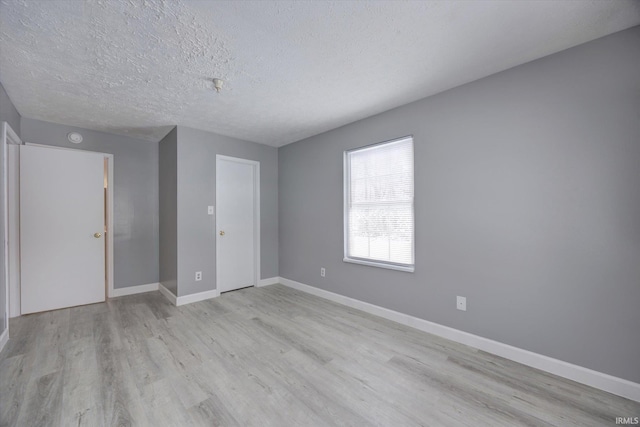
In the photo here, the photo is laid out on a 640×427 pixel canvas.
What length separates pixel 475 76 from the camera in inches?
90.3

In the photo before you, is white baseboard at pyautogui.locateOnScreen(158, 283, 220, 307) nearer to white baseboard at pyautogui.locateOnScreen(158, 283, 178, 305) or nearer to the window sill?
white baseboard at pyautogui.locateOnScreen(158, 283, 178, 305)

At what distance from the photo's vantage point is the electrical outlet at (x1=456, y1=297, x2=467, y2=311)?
2424 millimetres

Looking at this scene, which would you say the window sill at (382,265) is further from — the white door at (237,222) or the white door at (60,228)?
the white door at (60,228)

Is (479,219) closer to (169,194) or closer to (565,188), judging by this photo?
(565,188)

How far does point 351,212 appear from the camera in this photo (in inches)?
140

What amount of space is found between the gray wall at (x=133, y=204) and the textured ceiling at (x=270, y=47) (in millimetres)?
978

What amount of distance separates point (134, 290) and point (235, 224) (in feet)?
6.03

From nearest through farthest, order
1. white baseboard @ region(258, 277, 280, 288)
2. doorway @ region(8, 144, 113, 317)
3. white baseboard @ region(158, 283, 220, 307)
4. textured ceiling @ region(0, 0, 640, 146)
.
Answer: textured ceiling @ region(0, 0, 640, 146) → doorway @ region(8, 144, 113, 317) → white baseboard @ region(158, 283, 220, 307) → white baseboard @ region(258, 277, 280, 288)

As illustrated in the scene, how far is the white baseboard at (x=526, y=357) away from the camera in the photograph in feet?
5.68

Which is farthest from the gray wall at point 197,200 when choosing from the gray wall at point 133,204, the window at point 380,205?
the window at point 380,205

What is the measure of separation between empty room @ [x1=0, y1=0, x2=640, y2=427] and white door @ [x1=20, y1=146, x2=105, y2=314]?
25mm

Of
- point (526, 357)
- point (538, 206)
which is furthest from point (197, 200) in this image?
point (526, 357)

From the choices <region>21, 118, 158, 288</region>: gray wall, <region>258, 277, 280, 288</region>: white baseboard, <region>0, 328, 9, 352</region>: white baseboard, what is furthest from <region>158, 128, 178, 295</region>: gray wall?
<region>0, 328, 9, 352</region>: white baseboard

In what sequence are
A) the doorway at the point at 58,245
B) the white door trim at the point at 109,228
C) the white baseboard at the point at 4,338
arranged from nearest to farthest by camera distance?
the white baseboard at the point at 4,338 → the doorway at the point at 58,245 → the white door trim at the point at 109,228
